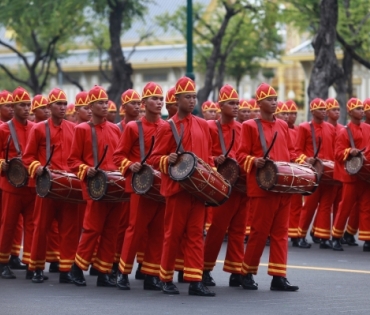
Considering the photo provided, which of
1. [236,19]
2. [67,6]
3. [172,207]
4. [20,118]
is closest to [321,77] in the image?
[67,6]

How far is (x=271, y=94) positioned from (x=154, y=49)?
48346 millimetres

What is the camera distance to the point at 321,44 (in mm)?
27500

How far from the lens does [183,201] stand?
13.3 m

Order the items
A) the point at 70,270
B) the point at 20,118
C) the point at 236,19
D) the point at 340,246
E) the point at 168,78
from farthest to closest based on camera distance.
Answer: the point at 168,78
the point at 236,19
the point at 340,246
the point at 20,118
the point at 70,270

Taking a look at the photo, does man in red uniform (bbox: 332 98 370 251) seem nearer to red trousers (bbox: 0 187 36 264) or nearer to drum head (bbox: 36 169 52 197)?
red trousers (bbox: 0 187 36 264)

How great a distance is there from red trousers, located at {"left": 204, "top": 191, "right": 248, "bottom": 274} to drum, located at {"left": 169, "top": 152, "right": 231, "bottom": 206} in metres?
0.97

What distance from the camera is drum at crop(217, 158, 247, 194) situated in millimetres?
14133

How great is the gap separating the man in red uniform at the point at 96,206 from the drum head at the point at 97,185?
0.09 metres

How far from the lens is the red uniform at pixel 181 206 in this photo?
13211mm

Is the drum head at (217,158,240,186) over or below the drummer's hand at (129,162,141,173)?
below

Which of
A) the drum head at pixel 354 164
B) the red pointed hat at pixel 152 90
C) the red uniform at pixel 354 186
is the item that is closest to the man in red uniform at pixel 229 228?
the red pointed hat at pixel 152 90

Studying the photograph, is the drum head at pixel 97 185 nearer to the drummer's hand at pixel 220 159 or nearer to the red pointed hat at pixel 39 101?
the drummer's hand at pixel 220 159

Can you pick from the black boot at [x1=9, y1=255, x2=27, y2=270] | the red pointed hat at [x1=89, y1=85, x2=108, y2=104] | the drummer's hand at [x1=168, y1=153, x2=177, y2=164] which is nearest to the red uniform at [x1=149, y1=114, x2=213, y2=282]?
the drummer's hand at [x1=168, y1=153, x2=177, y2=164]

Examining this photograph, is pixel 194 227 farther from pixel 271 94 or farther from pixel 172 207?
pixel 271 94
